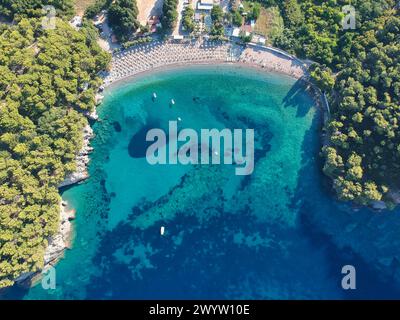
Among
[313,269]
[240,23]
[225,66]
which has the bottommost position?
[313,269]

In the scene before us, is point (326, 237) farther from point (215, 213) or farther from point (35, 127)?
point (35, 127)

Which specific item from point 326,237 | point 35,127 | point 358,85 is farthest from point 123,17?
point 326,237

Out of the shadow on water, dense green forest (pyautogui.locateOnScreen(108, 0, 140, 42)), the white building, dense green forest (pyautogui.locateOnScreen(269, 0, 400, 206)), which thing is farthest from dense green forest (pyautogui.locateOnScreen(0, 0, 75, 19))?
the shadow on water

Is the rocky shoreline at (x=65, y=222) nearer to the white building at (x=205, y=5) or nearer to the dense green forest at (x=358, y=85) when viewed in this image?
the white building at (x=205, y=5)

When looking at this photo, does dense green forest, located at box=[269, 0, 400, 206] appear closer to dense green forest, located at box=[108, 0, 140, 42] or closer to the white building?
the white building

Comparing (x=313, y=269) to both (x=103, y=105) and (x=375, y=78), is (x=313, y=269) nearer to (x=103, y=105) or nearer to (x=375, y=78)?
(x=375, y=78)
